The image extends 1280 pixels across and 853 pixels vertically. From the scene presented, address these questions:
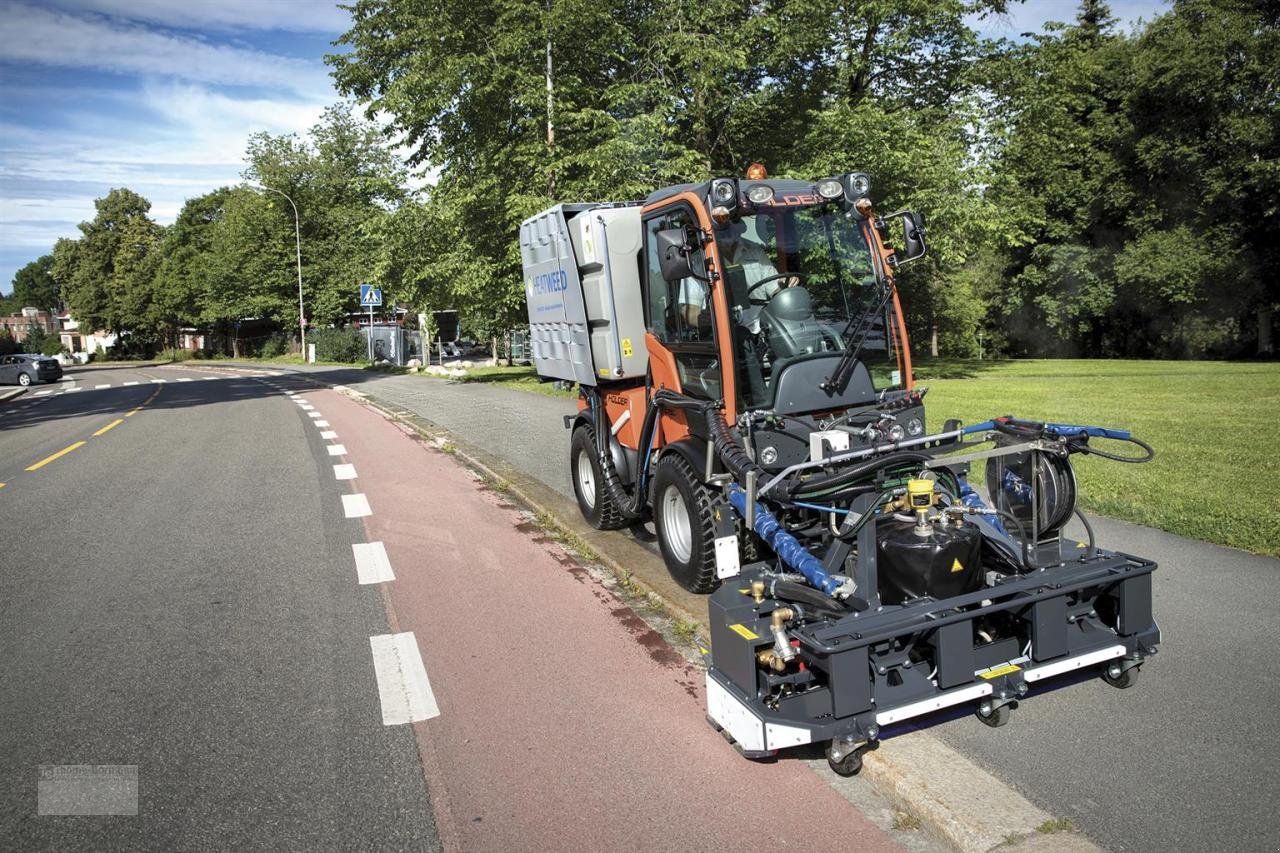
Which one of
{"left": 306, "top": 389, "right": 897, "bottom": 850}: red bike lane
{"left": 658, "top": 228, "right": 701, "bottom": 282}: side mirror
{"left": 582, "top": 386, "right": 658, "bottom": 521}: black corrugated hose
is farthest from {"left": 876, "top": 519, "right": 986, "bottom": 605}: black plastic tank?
{"left": 582, "top": 386, "right": 658, "bottom": 521}: black corrugated hose

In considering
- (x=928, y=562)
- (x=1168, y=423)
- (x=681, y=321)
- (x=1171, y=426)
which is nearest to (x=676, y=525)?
(x=681, y=321)

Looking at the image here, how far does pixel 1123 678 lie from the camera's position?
3.83 m

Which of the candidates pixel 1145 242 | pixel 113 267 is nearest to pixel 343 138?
pixel 113 267

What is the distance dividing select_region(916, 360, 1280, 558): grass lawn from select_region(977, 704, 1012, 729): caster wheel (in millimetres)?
3509

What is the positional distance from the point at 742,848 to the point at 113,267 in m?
88.2

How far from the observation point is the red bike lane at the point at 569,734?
119 inches

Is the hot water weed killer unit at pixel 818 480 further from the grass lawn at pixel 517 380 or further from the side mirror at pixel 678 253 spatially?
the grass lawn at pixel 517 380

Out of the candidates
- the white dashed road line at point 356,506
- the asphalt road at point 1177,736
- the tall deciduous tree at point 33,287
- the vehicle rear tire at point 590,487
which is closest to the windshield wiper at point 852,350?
the asphalt road at point 1177,736

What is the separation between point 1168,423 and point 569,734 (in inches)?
460

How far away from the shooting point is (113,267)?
75250 millimetres

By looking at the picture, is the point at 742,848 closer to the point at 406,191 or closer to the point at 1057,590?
the point at 1057,590

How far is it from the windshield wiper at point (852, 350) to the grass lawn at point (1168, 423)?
10.8 ft

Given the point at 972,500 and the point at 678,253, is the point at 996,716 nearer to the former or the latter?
the point at 972,500

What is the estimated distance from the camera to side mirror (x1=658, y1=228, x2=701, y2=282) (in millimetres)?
4969
